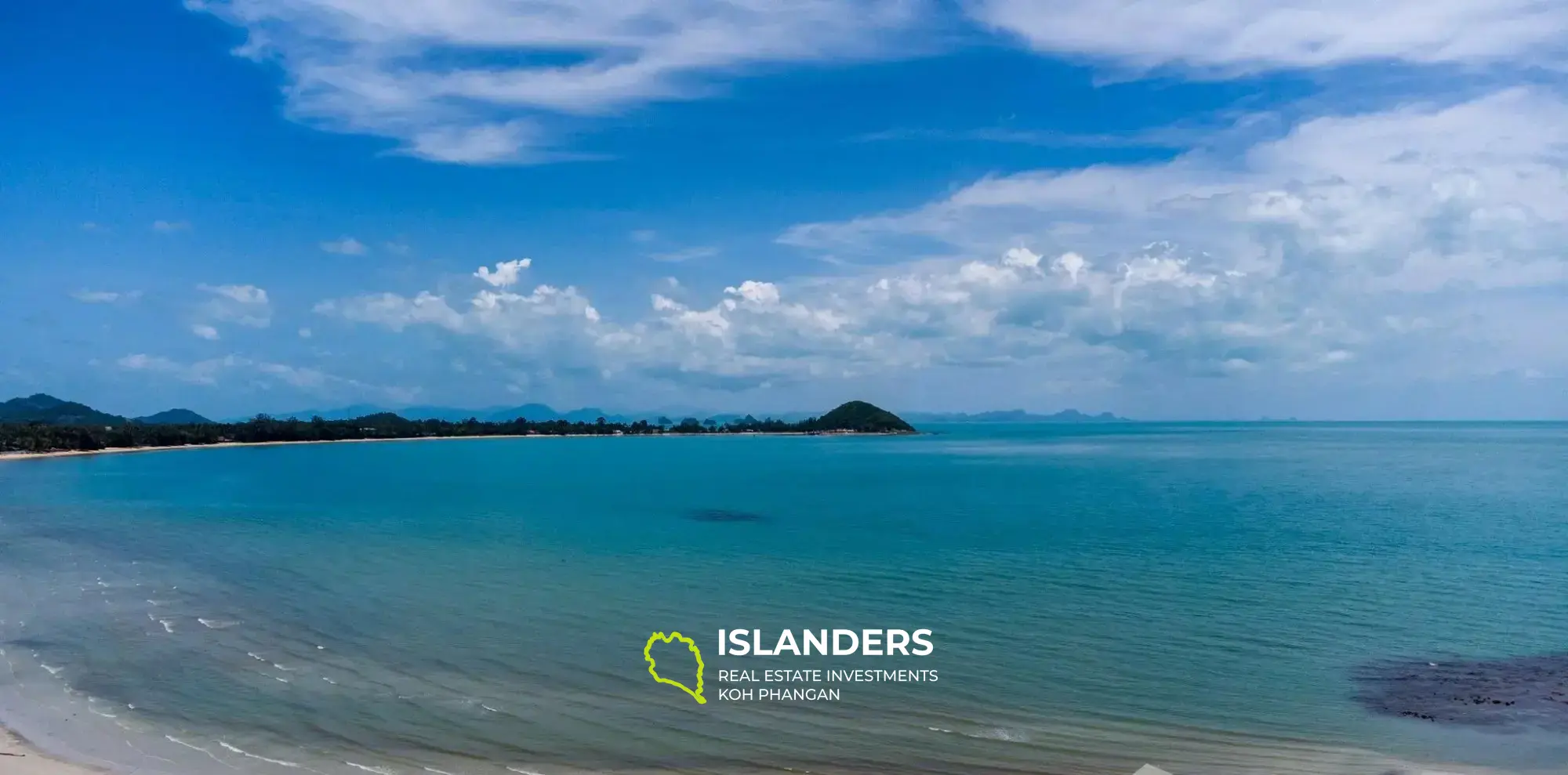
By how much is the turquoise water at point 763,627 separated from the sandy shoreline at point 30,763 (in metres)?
0.49

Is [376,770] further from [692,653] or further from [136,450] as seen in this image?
[136,450]

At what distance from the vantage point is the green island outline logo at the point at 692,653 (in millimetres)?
17797

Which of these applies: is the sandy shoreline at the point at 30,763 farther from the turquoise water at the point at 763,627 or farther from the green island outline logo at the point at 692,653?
the green island outline logo at the point at 692,653

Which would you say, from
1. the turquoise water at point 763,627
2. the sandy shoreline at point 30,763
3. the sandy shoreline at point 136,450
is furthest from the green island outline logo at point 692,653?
the sandy shoreline at point 136,450

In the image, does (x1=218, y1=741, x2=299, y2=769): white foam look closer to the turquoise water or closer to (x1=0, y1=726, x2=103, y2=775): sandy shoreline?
the turquoise water

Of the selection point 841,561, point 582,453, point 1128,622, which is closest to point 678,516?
point 841,561

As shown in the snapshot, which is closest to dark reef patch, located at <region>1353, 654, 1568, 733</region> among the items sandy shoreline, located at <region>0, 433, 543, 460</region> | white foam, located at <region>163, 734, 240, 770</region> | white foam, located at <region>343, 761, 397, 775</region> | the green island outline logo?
the green island outline logo

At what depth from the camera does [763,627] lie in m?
22.7

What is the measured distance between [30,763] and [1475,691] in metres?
25.4

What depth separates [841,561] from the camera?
107 feet

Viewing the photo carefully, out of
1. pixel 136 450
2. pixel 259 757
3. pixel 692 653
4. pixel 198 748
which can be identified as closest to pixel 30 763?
pixel 198 748

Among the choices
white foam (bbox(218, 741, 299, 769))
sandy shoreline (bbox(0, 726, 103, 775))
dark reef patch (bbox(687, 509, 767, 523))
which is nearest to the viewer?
sandy shoreline (bbox(0, 726, 103, 775))

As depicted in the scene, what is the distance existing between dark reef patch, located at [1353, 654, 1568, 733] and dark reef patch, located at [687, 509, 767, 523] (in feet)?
103

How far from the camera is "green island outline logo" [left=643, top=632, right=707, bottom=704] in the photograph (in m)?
17.8
